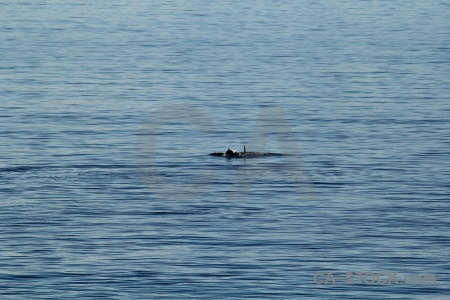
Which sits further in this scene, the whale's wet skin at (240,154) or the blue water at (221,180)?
the whale's wet skin at (240,154)

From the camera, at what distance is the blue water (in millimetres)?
54906

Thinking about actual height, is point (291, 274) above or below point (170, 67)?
above

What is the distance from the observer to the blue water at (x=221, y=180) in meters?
54.9

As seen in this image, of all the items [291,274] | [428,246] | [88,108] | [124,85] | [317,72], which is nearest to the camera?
[291,274]

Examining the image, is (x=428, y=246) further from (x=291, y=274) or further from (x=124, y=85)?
(x=124, y=85)

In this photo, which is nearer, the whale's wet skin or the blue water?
the blue water

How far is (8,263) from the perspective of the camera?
55.9 m

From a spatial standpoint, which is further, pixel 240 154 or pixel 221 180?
pixel 240 154

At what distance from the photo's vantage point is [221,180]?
236 ft

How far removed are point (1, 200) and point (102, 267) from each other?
42.0 ft

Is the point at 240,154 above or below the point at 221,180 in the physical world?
below

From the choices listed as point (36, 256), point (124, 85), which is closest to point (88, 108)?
point (124, 85)

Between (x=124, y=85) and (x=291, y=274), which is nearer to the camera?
(x=291, y=274)

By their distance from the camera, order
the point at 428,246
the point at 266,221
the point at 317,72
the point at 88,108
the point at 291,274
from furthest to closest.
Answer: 1. the point at 317,72
2. the point at 88,108
3. the point at 266,221
4. the point at 428,246
5. the point at 291,274
